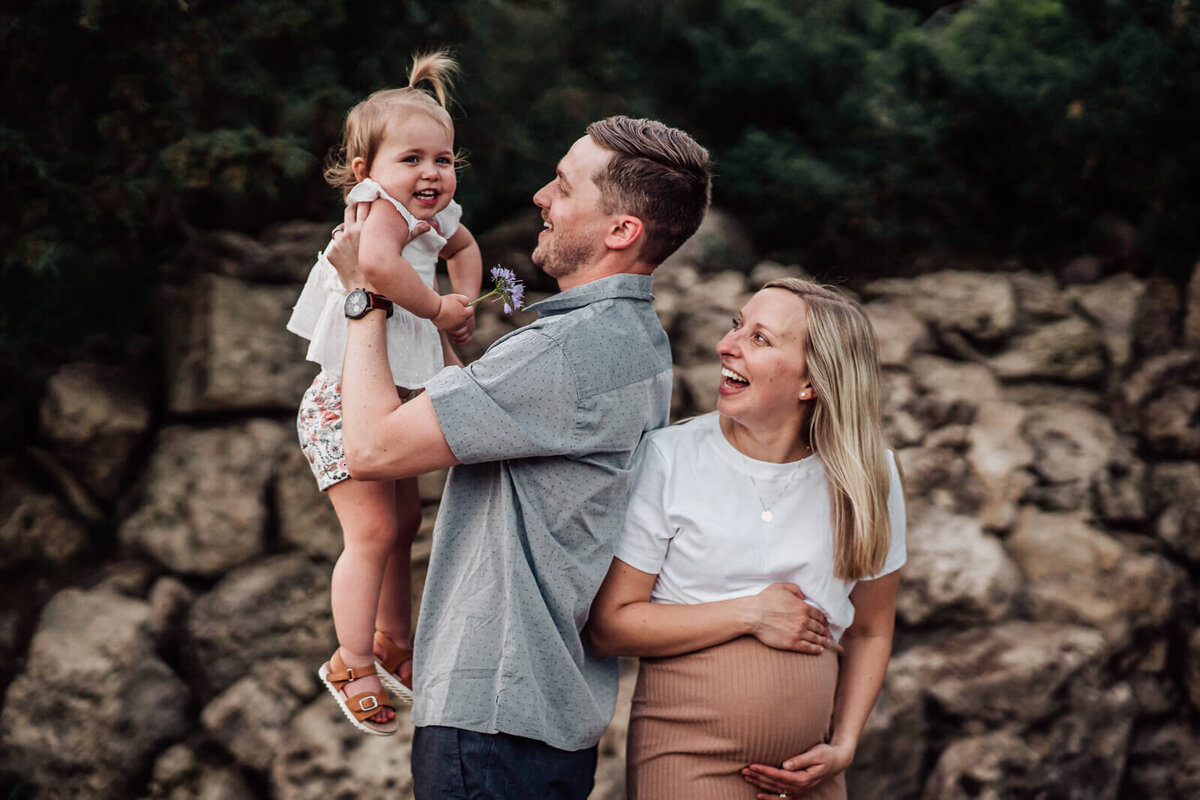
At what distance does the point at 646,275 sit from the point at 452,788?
1061 millimetres

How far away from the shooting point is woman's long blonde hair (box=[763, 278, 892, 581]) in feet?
7.29

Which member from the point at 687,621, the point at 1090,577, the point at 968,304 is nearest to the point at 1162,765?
the point at 1090,577

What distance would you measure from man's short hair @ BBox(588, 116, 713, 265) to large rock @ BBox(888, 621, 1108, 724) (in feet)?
10.1

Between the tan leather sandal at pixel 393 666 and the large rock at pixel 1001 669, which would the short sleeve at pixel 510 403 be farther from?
the large rock at pixel 1001 669

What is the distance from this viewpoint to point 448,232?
2.45 m

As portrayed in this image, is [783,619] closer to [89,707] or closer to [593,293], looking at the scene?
[593,293]

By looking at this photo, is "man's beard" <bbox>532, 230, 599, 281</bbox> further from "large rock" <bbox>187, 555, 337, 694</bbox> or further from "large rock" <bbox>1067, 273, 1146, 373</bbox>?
"large rock" <bbox>1067, 273, 1146, 373</bbox>

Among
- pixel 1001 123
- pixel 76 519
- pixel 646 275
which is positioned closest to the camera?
pixel 646 275

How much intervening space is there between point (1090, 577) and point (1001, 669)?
781 mm

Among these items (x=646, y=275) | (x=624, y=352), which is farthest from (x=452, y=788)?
(x=646, y=275)

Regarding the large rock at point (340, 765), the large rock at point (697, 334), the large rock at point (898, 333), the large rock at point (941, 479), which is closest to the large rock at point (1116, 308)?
the large rock at point (898, 333)

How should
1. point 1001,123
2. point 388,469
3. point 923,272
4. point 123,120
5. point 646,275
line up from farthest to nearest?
point 923,272
point 1001,123
point 123,120
point 646,275
point 388,469

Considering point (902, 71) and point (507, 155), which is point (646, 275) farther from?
point (902, 71)

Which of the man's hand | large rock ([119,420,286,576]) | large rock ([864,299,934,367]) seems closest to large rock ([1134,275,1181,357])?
large rock ([864,299,934,367])
